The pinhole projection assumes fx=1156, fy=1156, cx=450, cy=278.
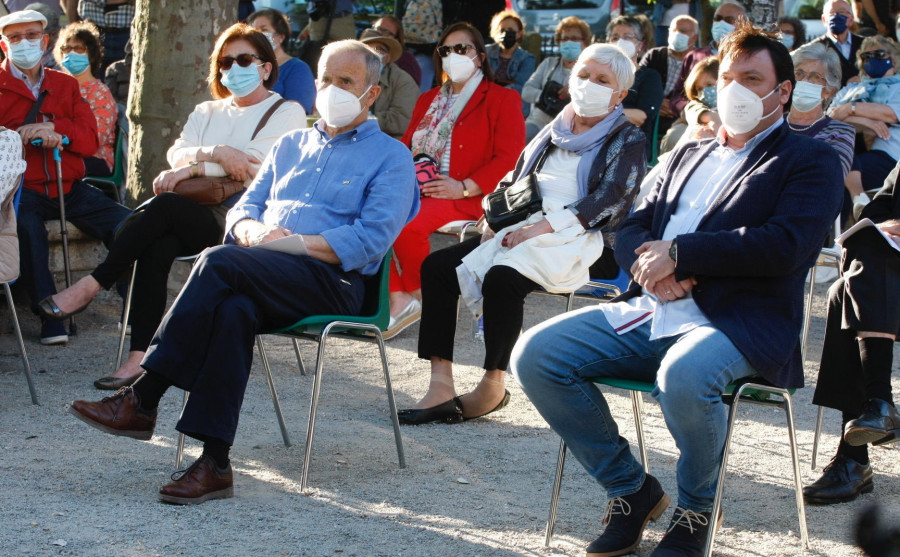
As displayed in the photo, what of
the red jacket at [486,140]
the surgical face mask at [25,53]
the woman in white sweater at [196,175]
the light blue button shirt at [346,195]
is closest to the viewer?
the light blue button shirt at [346,195]

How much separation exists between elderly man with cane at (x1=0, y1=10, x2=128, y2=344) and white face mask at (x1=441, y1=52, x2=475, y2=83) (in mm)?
2066

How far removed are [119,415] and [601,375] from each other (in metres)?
1.68

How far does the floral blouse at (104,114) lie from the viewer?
8.01 meters

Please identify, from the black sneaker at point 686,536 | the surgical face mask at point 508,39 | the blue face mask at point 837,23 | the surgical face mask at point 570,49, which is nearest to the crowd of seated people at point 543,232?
the black sneaker at point 686,536

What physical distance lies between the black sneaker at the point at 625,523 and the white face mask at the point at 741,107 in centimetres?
120

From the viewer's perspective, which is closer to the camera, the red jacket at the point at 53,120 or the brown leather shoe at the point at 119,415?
the brown leather shoe at the point at 119,415

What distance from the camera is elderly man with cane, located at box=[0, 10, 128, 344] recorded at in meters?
6.40

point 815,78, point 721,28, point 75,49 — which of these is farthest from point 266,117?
point 721,28

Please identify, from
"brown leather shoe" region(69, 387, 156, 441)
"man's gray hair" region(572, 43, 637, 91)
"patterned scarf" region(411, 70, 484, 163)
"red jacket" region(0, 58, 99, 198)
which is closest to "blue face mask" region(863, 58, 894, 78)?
"patterned scarf" region(411, 70, 484, 163)

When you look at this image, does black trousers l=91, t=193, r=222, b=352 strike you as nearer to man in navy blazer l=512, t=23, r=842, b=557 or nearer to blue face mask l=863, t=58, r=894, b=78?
man in navy blazer l=512, t=23, r=842, b=557

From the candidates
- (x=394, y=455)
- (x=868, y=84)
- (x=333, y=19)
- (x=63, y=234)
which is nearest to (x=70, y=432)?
(x=394, y=455)

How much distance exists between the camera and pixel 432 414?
527cm

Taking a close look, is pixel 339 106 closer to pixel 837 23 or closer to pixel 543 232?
pixel 543 232

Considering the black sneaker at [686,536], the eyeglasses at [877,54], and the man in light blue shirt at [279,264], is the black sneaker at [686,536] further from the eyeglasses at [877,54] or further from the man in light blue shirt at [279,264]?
the eyeglasses at [877,54]
